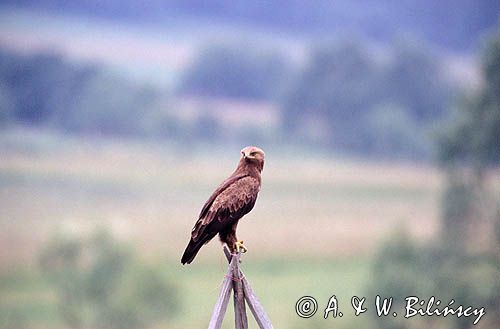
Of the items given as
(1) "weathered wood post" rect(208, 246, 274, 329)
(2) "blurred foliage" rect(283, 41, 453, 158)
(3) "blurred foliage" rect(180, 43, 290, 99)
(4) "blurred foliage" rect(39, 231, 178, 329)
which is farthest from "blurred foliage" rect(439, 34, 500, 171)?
(1) "weathered wood post" rect(208, 246, 274, 329)

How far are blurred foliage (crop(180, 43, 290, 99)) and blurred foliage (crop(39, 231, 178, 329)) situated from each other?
5252 millimetres

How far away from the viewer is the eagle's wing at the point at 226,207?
4.96m

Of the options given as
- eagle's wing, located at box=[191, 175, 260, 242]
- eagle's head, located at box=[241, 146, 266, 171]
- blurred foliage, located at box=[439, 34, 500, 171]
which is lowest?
eagle's wing, located at box=[191, 175, 260, 242]

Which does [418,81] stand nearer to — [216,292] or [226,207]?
[216,292]

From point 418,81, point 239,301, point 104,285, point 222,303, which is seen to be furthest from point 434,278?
point 222,303

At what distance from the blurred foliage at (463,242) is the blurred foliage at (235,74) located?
4.97m

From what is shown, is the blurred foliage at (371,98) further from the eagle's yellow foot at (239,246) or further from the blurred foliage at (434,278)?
the eagle's yellow foot at (239,246)

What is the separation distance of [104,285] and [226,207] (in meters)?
15.7

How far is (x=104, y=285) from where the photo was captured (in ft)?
66.0

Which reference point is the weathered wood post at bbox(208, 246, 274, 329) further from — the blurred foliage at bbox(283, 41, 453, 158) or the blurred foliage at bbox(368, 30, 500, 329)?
the blurred foliage at bbox(283, 41, 453, 158)

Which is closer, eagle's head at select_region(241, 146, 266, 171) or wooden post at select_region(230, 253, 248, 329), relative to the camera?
wooden post at select_region(230, 253, 248, 329)

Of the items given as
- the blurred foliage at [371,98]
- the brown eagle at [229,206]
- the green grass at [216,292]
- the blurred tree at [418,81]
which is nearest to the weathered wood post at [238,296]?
the brown eagle at [229,206]

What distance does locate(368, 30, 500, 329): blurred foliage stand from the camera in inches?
723

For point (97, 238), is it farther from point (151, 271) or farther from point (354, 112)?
point (354, 112)
